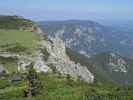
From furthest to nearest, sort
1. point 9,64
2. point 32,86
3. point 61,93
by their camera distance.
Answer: point 9,64
point 61,93
point 32,86

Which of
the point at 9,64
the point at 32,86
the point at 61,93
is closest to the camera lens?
the point at 32,86

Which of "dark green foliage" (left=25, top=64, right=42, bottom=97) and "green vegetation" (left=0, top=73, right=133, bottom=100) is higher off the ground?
"dark green foliage" (left=25, top=64, right=42, bottom=97)

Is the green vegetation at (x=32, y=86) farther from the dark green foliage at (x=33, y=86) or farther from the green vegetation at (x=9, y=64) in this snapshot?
the green vegetation at (x=9, y=64)

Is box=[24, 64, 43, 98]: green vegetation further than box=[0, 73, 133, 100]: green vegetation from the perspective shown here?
Yes

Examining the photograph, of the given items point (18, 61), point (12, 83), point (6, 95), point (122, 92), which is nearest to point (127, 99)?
point (122, 92)

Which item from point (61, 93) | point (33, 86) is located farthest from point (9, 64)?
point (33, 86)

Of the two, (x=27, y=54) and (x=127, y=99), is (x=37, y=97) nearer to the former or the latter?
(x=127, y=99)


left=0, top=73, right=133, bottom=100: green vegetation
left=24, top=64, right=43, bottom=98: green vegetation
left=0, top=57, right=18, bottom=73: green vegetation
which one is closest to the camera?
left=0, top=73, right=133, bottom=100: green vegetation

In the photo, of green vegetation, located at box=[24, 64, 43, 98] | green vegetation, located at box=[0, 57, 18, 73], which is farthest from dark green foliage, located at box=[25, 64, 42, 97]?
green vegetation, located at box=[0, 57, 18, 73]

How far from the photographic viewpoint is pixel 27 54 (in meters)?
197

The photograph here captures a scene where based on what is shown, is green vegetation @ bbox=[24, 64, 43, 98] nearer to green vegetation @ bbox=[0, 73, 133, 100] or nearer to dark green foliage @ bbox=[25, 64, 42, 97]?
dark green foliage @ bbox=[25, 64, 42, 97]

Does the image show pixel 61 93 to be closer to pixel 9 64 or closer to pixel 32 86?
pixel 32 86

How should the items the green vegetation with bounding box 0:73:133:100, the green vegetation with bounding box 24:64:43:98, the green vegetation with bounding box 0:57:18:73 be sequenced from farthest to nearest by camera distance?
the green vegetation with bounding box 0:57:18:73, the green vegetation with bounding box 24:64:43:98, the green vegetation with bounding box 0:73:133:100

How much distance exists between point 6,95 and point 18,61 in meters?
71.2
